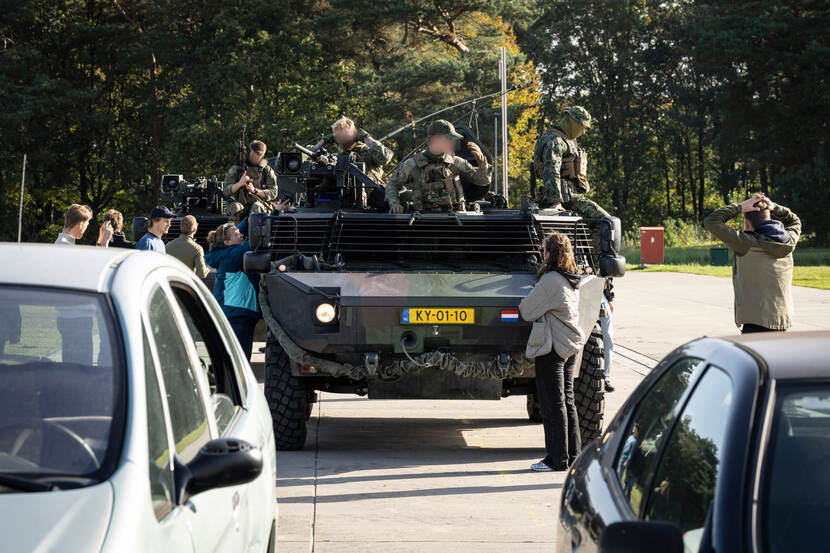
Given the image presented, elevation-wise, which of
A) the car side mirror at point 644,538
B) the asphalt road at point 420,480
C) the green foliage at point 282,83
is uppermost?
the green foliage at point 282,83

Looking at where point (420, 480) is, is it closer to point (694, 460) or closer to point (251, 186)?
point (694, 460)

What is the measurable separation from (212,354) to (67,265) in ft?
3.39

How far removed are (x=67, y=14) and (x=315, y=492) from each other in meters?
52.1

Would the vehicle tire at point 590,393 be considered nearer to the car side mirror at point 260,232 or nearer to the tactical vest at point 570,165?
the car side mirror at point 260,232

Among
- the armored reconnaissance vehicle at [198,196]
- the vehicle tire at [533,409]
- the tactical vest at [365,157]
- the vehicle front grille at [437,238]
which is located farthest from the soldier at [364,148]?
the armored reconnaissance vehicle at [198,196]

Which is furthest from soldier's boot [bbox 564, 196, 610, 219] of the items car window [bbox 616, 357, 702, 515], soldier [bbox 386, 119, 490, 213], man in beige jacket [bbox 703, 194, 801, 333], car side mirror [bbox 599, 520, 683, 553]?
Answer: car side mirror [bbox 599, 520, 683, 553]

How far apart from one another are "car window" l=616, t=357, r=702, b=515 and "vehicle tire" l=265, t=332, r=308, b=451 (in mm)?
5649

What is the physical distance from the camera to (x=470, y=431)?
10797 mm

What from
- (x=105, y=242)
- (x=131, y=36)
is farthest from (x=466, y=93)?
(x=105, y=242)

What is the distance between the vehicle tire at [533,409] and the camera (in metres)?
11.1

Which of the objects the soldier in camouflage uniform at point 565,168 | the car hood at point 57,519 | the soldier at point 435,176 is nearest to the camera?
the car hood at point 57,519

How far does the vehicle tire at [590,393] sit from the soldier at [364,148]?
10.9 ft

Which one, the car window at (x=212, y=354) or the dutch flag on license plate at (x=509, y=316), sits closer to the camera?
the car window at (x=212, y=354)

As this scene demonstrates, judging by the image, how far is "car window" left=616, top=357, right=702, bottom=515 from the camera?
3.64 meters
